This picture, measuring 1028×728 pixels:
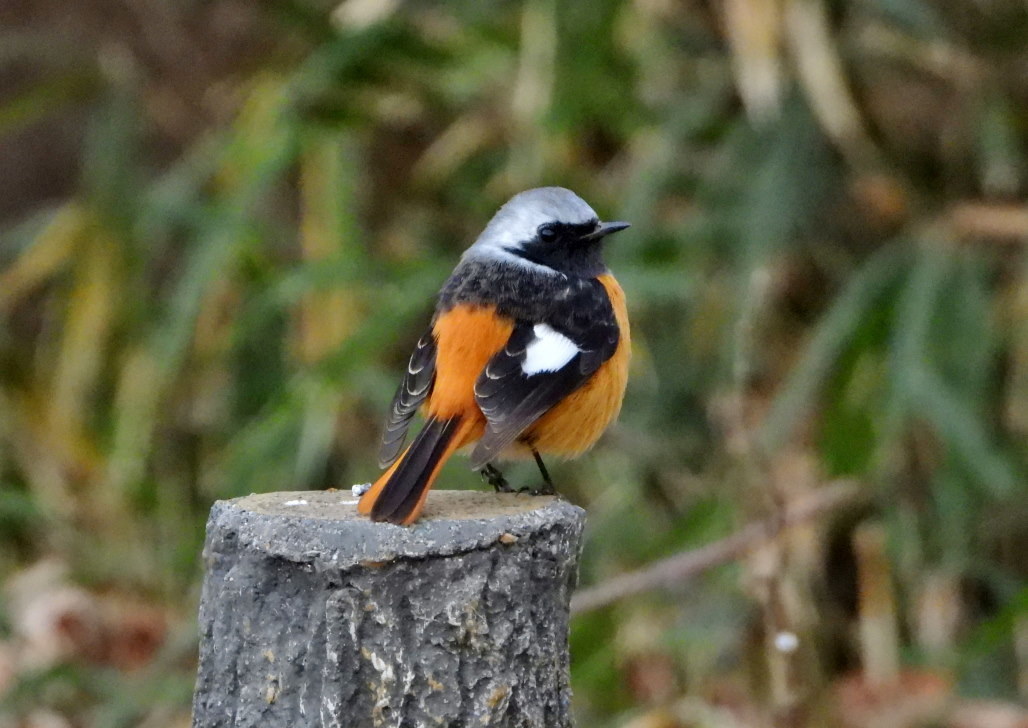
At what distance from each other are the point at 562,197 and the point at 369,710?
1.55 meters

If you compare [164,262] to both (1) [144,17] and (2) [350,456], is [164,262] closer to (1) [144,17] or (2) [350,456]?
(1) [144,17]

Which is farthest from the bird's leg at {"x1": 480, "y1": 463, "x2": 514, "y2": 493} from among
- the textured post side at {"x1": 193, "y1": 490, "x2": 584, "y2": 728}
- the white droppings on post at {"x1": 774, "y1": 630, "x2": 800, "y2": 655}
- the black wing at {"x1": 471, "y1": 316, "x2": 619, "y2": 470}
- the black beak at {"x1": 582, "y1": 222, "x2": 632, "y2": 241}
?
the textured post side at {"x1": 193, "y1": 490, "x2": 584, "y2": 728}

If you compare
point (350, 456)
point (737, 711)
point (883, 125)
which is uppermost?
point (883, 125)

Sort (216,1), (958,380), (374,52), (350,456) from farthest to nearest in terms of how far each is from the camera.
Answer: (216,1) < (350,456) < (374,52) < (958,380)

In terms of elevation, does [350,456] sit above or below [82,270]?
below

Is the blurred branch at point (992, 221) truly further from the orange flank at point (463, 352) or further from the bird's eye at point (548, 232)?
the orange flank at point (463, 352)

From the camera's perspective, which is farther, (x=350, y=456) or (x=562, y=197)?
(x=350, y=456)

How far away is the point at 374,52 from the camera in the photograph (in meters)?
5.11

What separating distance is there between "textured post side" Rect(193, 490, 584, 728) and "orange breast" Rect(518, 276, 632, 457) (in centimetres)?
95

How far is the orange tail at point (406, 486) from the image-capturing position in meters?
1.81

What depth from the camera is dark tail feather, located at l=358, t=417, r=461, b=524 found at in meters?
1.81

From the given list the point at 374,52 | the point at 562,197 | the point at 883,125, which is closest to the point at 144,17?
the point at 374,52

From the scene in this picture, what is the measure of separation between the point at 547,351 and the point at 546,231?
1.48 ft

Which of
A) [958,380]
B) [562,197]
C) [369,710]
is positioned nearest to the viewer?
[369,710]
